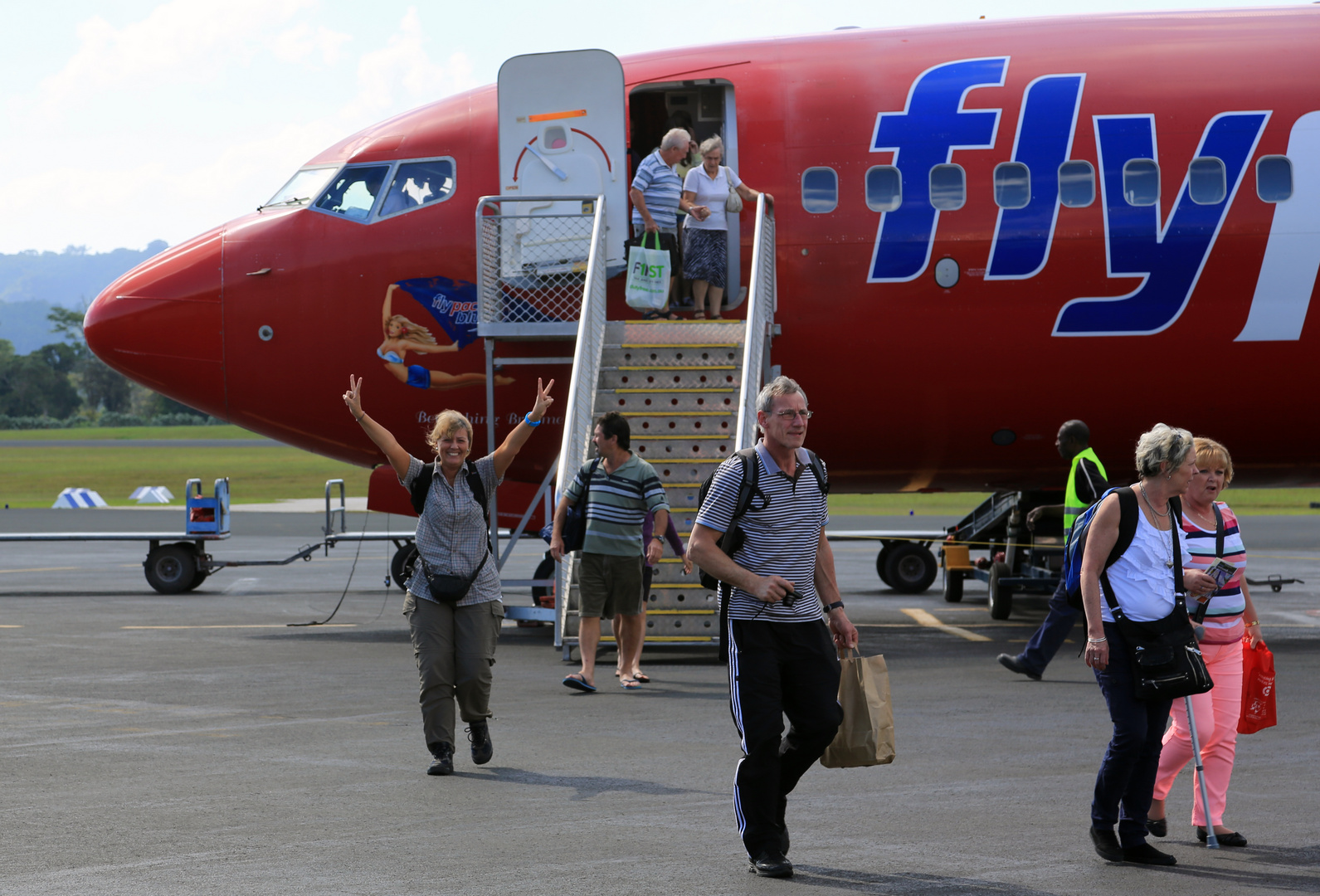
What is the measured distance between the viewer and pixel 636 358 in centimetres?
1359

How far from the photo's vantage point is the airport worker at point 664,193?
13.3m

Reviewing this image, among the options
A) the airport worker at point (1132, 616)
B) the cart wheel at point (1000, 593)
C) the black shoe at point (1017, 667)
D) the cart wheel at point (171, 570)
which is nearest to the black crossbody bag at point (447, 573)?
the airport worker at point (1132, 616)

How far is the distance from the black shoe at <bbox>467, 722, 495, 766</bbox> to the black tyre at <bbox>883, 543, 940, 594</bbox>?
1173 cm

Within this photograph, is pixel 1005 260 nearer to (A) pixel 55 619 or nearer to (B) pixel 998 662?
(B) pixel 998 662

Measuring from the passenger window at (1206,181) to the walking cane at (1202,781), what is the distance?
8.54 metres

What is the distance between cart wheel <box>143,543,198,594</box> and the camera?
61.7ft

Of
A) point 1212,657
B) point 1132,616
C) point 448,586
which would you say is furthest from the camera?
point 448,586

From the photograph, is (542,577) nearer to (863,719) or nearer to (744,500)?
(863,719)

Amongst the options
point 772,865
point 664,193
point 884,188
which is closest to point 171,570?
point 664,193

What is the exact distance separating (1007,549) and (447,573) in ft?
29.6

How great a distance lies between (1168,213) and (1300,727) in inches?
242

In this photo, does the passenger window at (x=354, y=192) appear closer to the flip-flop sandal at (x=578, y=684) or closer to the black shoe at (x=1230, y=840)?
the flip-flop sandal at (x=578, y=684)

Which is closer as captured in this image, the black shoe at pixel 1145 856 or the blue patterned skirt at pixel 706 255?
the black shoe at pixel 1145 856

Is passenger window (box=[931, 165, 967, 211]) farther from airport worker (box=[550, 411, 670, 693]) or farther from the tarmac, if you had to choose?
airport worker (box=[550, 411, 670, 693])
